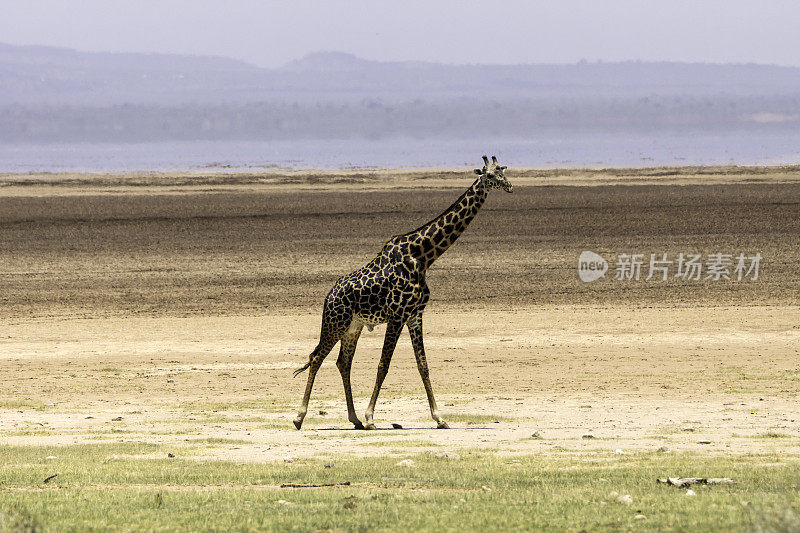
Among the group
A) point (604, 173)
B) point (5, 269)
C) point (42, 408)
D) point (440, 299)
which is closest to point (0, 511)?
point (42, 408)

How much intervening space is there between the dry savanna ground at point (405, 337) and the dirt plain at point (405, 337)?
79mm

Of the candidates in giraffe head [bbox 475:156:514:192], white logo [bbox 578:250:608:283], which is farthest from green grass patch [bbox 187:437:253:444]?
white logo [bbox 578:250:608:283]

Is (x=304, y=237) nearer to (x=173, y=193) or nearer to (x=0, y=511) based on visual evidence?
(x=173, y=193)

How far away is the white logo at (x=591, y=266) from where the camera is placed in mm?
29922

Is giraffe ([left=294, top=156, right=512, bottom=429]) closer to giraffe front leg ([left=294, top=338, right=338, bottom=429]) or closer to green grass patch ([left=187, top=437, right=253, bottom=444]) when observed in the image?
giraffe front leg ([left=294, top=338, right=338, bottom=429])

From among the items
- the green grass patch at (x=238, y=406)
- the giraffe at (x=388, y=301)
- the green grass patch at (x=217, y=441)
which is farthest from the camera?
the green grass patch at (x=238, y=406)

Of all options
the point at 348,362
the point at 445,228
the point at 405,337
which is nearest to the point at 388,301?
the point at 348,362

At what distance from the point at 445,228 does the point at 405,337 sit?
26.8 ft

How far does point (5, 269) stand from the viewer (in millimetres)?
32594

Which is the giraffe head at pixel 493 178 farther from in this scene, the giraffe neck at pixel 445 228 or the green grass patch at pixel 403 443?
the green grass patch at pixel 403 443

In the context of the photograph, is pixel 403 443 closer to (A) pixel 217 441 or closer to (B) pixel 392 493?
(A) pixel 217 441

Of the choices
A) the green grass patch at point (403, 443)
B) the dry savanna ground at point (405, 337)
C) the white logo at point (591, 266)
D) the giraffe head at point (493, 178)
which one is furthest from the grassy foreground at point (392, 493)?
the white logo at point (591, 266)

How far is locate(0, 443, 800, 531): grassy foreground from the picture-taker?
879cm

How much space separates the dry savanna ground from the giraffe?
814 mm
